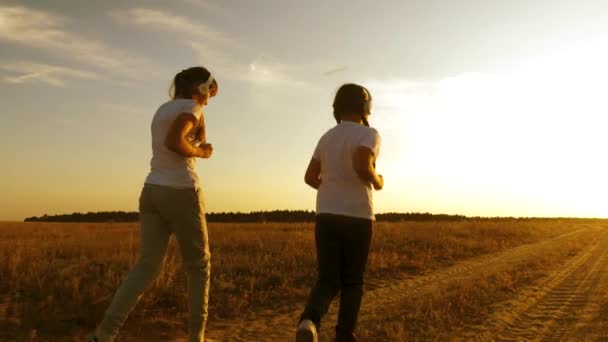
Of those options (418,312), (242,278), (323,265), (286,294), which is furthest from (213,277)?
(323,265)

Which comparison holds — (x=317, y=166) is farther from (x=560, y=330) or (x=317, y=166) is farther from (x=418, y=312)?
(x=560, y=330)

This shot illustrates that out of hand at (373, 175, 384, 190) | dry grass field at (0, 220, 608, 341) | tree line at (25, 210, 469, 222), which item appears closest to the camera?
hand at (373, 175, 384, 190)

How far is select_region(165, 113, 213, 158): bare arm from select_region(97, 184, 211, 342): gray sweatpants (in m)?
0.29

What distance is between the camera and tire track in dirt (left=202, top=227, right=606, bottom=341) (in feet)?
18.5

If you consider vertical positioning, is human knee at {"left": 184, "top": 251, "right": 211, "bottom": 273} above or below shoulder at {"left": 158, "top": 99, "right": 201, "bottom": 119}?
below

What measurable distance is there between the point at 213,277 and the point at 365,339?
11.9 feet

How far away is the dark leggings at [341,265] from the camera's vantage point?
3746mm

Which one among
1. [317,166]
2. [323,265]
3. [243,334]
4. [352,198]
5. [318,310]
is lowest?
[243,334]

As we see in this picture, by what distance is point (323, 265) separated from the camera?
12.7 ft

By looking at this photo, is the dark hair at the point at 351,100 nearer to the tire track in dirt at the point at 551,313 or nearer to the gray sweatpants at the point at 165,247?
the gray sweatpants at the point at 165,247

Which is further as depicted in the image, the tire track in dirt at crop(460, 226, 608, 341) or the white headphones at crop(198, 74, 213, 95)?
the tire track in dirt at crop(460, 226, 608, 341)

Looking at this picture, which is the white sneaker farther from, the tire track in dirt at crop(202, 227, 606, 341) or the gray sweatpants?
the tire track in dirt at crop(202, 227, 606, 341)

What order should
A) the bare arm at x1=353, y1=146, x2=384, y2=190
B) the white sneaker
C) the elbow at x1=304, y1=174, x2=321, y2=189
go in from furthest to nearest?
the elbow at x1=304, y1=174, x2=321, y2=189 → the bare arm at x1=353, y1=146, x2=384, y2=190 → the white sneaker

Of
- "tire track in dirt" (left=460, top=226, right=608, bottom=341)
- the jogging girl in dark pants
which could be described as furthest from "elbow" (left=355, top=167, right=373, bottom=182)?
"tire track in dirt" (left=460, top=226, right=608, bottom=341)
